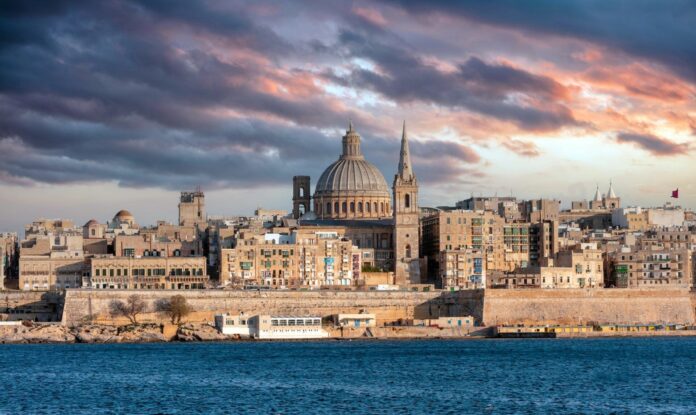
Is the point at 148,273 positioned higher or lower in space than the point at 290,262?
lower

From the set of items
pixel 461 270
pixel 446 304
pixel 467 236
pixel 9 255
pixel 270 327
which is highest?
pixel 467 236

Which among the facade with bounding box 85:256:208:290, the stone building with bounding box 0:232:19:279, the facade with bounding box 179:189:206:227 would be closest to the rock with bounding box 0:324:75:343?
the facade with bounding box 85:256:208:290

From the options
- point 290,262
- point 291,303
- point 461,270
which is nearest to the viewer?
point 291,303

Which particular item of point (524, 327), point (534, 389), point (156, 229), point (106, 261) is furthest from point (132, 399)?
point (156, 229)

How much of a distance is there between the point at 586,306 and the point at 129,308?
2882 centimetres

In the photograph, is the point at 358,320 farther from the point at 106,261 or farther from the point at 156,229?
the point at 156,229

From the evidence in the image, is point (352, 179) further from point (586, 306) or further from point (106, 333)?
point (106, 333)

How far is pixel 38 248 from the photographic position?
10512 centimetres

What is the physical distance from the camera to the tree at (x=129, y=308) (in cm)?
8881

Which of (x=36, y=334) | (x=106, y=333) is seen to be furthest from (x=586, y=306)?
(x=36, y=334)

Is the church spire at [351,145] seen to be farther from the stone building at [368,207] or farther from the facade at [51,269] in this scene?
the facade at [51,269]

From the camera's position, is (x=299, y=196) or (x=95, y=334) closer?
(x=95, y=334)

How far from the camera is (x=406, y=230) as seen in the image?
10756 centimetres

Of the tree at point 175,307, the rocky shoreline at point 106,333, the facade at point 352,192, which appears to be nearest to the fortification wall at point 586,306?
the rocky shoreline at point 106,333
